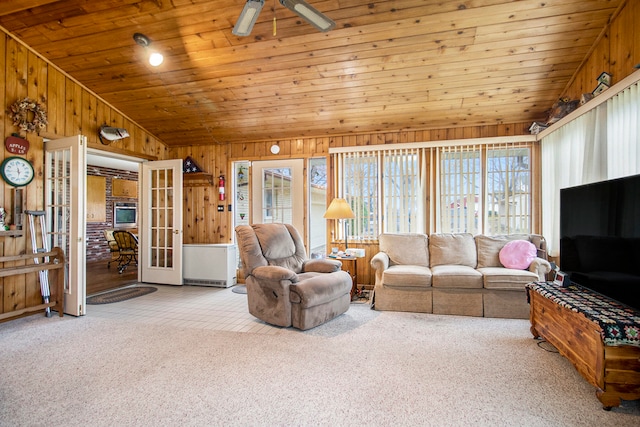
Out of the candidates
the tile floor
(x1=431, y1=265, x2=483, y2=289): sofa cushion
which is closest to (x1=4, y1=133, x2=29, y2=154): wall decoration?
the tile floor

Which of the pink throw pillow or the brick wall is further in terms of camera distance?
the brick wall

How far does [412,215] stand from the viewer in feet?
14.9

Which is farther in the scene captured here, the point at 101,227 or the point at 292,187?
the point at 101,227

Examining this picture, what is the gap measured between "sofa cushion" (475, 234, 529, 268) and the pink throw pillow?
10 centimetres

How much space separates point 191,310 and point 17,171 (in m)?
2.37

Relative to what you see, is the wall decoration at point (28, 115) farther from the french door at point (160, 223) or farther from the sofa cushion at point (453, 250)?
the sofa cushion at point (453, 250)

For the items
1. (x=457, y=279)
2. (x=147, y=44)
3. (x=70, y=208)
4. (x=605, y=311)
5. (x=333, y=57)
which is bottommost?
(x=457, y=279)

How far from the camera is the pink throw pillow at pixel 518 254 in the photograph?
3553 millimetres

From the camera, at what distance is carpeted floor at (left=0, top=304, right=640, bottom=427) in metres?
1.75

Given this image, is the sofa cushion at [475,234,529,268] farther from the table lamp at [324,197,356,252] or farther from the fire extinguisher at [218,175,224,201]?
the fire extinguisher at [218,175,224,201]

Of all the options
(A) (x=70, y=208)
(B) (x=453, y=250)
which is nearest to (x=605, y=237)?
(B) (x=453, y=250)

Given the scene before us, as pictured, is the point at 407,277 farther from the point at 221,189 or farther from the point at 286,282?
the point at 221,189

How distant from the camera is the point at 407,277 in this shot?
11.7ft

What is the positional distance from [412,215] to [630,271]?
265 centimetres
